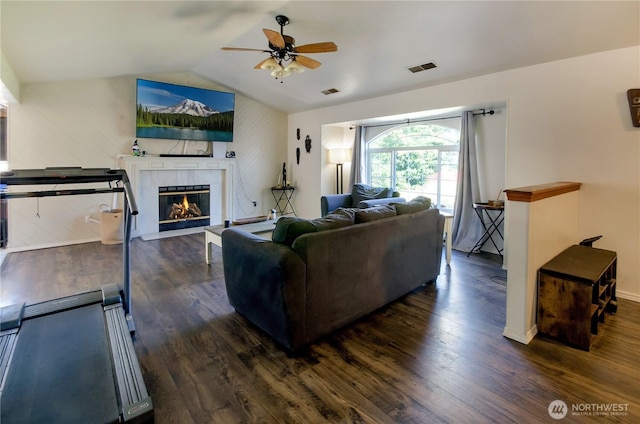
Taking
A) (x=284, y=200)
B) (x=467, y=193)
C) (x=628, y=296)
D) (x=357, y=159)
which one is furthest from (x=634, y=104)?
(x=284, y=200)

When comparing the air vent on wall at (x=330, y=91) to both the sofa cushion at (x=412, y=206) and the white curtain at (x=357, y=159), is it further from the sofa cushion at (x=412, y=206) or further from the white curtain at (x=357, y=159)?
the sofa cushion at (x=412, y=206)

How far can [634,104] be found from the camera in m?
3.18

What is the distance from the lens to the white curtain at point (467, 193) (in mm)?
5023

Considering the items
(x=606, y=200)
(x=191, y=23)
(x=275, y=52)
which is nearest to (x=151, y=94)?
(x=191, y=23)

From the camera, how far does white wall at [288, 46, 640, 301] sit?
330 cm

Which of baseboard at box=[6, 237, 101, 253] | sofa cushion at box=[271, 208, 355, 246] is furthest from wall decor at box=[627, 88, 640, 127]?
baseboard at box=[6, 237, 101, 253]

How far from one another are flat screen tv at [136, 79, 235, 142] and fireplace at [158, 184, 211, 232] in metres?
1.02

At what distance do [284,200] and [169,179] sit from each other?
8.79 ft

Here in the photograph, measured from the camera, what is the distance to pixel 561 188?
3.01 meters

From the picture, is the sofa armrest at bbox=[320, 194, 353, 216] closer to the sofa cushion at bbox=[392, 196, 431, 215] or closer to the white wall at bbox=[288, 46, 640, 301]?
the sofa cushion at bbox=[392, 196, 431, 215]

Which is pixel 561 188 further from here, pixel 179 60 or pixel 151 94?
pixel 151 94

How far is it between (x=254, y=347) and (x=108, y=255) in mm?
3530

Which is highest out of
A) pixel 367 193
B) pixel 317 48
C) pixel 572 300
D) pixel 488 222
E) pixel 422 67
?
pixel 422 67

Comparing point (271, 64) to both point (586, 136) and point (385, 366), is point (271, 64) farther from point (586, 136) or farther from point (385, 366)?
point (586, 136)
